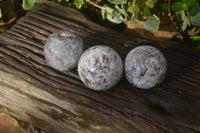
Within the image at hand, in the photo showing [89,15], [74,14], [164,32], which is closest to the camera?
[74,14]

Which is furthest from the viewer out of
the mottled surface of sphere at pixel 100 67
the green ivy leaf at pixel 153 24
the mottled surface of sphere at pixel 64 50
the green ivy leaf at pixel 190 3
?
the green ivy leaf at pixel 153 24

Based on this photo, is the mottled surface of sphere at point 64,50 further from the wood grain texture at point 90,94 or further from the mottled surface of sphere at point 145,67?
the mottled surface of sphere at point 145,67

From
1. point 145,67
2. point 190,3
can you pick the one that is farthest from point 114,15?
point 145,67

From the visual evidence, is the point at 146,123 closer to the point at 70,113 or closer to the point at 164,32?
the point at 70,113

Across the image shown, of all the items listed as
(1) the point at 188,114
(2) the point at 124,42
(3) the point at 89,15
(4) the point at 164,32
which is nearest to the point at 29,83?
(2) the point at 124,42

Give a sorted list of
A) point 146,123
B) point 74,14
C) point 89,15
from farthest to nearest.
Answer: point 89,15 → point 74,14 → point 146,123

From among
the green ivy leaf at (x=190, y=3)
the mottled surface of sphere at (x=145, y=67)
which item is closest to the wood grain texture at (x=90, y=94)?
the mottled surface of sphere at (x=145, y=67)
